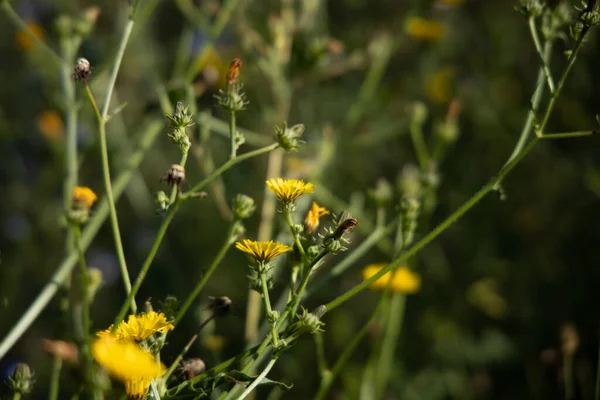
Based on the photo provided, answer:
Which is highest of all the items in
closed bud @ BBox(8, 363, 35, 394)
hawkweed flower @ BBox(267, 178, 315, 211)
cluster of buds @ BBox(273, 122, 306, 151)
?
cluster of buds @ BBox(273, 122, 306, 151)

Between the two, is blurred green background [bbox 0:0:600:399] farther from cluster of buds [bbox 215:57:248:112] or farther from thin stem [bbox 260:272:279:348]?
thin stem [bbox 260:272:279:348]

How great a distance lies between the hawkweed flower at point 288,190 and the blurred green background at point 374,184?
0.57 metres

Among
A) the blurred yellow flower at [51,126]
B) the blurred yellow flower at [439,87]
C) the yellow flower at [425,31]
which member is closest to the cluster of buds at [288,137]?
the blurred yellow flower at [51,126]

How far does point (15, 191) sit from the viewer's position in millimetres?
2301

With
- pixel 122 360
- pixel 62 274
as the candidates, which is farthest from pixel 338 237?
pixel 62 274

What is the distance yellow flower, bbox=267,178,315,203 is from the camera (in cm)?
74

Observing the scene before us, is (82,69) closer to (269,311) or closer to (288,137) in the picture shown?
(288,137)

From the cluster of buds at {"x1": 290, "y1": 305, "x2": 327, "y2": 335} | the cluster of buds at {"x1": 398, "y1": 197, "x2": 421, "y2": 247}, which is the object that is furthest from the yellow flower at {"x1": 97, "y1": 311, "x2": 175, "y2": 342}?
the cluster of buds at {"x1": 398, "y1": 197, "x2": 421, "y2": 247}

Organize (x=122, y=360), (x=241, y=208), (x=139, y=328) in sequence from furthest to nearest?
(x=241, y=208), (x=139, y=328), (x=122, y=360)

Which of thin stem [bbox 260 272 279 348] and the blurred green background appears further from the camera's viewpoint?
the blurred green background

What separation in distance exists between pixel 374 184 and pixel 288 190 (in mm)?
1608

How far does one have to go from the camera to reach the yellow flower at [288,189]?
29.2 inches

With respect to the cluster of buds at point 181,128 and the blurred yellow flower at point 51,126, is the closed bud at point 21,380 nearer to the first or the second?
the cluster of buds at point 181,128

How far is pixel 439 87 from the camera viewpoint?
2332 millimetres
